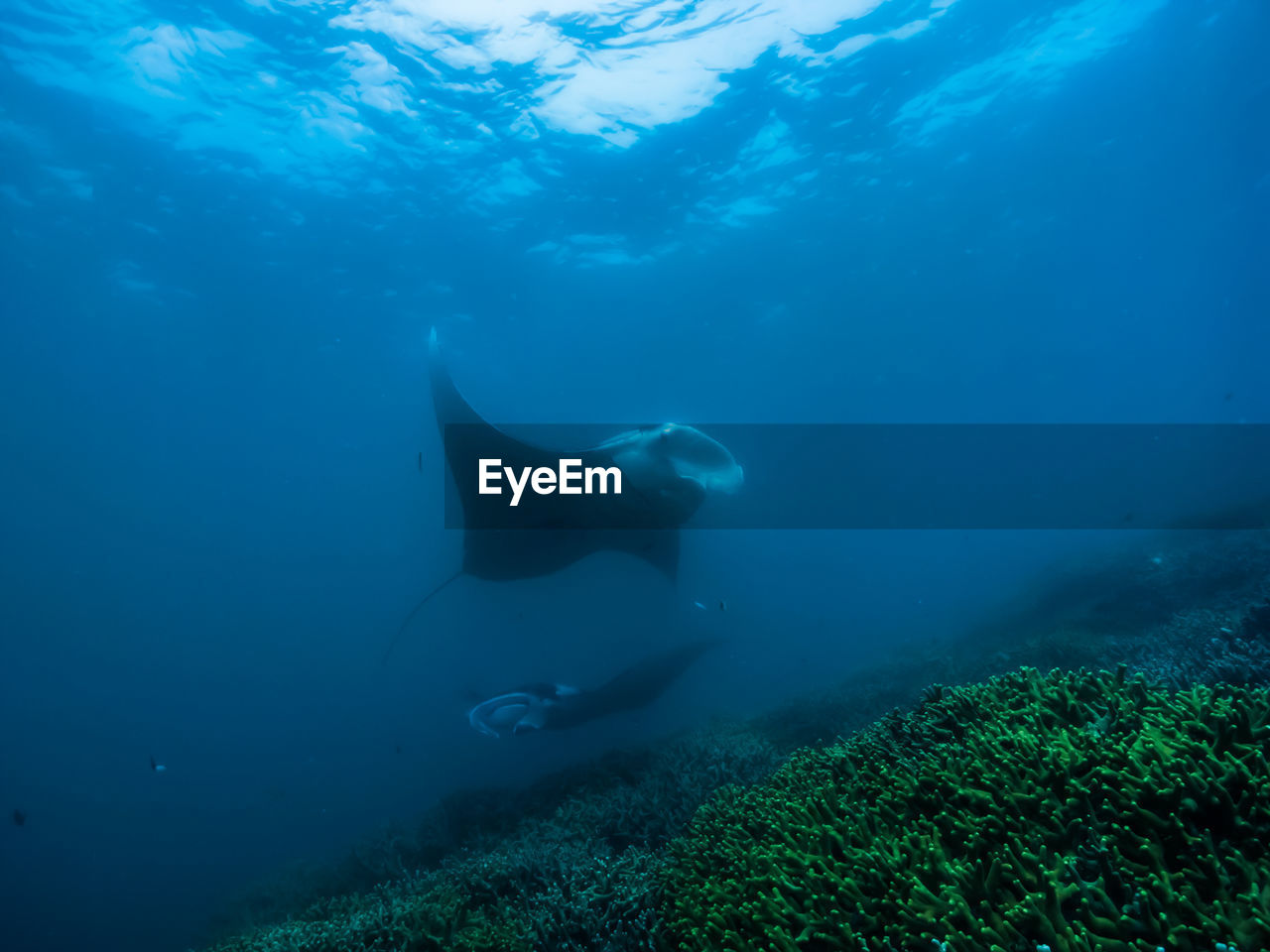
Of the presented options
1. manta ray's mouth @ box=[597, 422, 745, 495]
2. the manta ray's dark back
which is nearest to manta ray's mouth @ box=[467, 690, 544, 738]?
the manta ray's dark back

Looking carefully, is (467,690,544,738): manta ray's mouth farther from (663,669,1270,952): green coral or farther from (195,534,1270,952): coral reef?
(663,669,1270,952): green coral

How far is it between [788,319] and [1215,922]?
42582mm

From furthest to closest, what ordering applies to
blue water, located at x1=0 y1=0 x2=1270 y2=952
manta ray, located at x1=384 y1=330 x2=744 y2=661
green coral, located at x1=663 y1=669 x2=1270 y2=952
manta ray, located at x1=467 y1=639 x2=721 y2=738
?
blue water, located at x1=0 y1=0 x2=1270 y2=952 → manta ray, located at x1=467 y1=639 x2=721 y2=738 → manta ray, located at x1=384 y1=330 x2=744 y2=661 → green coral, located at x1=663 y1=669 x2=1270 y2=952

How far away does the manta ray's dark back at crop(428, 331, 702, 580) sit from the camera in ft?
26.9

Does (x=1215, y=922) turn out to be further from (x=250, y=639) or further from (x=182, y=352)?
(x=250, y=639)

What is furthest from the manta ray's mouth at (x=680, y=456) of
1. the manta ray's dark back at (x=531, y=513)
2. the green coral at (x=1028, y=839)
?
the green coral at (x=1028, y=839)

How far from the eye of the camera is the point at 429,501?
253 feet

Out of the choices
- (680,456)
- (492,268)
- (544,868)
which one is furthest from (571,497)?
(492,268)

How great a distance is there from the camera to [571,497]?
28.3 ft

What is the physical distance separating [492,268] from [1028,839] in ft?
102

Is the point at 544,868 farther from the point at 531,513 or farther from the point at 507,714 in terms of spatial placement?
the point at 507,714

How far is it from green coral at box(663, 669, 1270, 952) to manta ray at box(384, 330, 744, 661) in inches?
178

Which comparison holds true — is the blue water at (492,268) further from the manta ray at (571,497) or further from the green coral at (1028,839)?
the green coral at (1028,839)

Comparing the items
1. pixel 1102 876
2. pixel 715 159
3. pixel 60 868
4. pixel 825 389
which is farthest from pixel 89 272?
pixel 825 389
